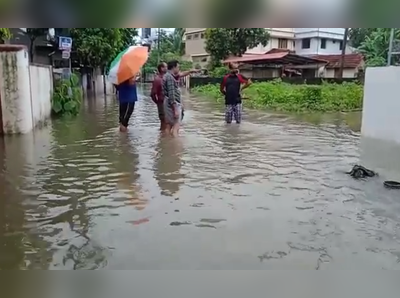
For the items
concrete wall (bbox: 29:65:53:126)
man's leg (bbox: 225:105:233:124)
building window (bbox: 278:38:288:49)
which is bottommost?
man's leg (bbox: 225:105:233:124)

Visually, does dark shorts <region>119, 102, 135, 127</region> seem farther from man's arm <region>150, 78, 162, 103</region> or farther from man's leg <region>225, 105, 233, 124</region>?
man's leg <region>225, 105, 233, 124</region>

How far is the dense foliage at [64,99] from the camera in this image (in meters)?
13.8

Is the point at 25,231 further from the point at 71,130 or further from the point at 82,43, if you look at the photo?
the point at 82,43

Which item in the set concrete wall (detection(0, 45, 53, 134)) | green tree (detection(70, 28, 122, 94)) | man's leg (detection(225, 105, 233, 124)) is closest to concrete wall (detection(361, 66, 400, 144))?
man's leg (detection(225, 105, 233, 124))

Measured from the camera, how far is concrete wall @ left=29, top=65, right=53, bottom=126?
35.6 ft

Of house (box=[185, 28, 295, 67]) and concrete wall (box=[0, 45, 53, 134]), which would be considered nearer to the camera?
concrete wall (box=[0, 45, 53, 134])

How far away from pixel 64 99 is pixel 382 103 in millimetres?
9168

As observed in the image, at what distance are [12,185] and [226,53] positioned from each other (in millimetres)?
33235

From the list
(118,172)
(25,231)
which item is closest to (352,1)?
(25,231)

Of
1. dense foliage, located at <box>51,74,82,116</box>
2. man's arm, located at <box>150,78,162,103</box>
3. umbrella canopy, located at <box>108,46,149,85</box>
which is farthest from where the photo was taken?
dense foliage, located at <box>51,74,82,116</box>

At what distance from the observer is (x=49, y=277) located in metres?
3.27

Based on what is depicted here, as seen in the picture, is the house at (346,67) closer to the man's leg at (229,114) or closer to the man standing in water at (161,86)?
the man's leg at (229,114)

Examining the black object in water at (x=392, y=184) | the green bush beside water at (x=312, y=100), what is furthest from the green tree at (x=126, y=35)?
the black object in water at (x=392, y=184)

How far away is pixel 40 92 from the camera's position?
11.8 metres
